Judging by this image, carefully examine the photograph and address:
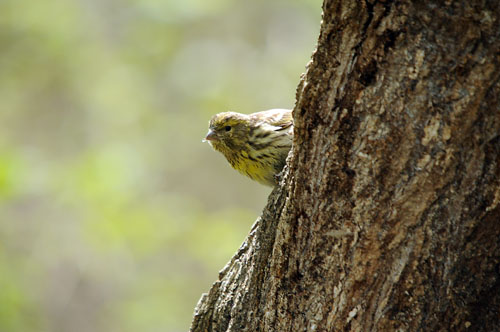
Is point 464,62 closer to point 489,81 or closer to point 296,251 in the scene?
point 489,81

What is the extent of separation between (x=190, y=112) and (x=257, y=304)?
783 centimetres

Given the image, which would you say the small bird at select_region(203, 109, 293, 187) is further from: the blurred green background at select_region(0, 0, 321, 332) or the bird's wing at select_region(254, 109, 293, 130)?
the blurred green background at select_region(0, 0, 321, 332)

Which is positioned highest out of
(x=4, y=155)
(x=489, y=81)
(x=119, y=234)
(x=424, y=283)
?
(x=4, y=155)

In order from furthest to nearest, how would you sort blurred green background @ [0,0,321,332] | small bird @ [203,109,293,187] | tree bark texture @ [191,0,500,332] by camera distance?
blurred green background @ [0,0,321,332] → small bird @ [203,109,293,187] → tree bark texture @ [191,0,500,332]

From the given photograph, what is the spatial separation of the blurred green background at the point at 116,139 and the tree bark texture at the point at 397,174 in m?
5.74

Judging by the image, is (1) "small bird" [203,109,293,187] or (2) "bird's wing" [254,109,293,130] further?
(2) "bird's wing" [254,109,293,130]

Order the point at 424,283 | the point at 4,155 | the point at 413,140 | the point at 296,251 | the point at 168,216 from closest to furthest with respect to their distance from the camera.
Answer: the point at 413,140, the point at 424,283, the point at 296,251, the point at 4,155, the point at 168,216

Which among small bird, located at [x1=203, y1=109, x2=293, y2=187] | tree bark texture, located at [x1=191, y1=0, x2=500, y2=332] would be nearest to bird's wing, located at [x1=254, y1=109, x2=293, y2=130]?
small bird, located at [x1=203, y1=109, x2=293, y2=187]

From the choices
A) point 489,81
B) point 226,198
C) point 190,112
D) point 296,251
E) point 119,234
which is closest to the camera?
point 489,81

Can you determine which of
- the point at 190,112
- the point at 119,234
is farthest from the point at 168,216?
the point at 190,112

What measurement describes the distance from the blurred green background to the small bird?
350 cm

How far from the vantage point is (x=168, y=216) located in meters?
8.96

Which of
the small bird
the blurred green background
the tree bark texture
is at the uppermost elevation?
the blurred green background

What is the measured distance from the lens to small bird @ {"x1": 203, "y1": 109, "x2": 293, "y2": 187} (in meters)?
4.25
